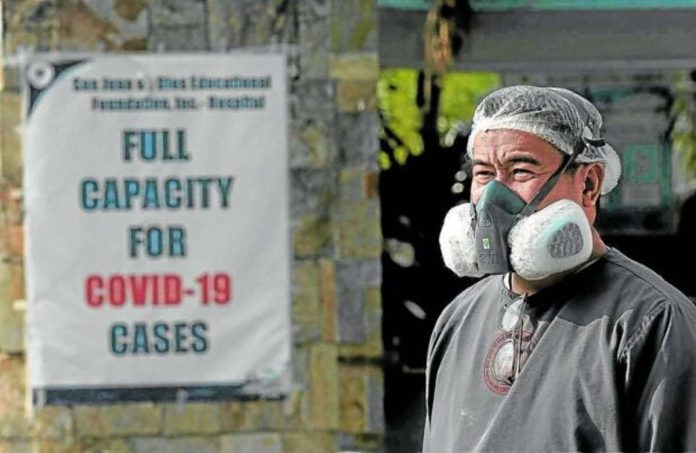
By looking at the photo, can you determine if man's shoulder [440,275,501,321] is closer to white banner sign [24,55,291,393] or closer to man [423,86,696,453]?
man [423,86,696,453]

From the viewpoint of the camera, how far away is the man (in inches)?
96.3

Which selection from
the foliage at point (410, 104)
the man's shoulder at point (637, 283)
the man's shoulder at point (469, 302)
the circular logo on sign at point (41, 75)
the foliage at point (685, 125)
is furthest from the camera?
the foliage at point (685, 125)

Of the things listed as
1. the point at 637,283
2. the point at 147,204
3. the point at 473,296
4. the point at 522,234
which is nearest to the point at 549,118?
the point at 522,234

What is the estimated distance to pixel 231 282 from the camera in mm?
5539

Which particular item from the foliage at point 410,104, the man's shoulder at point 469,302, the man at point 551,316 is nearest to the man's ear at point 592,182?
the man at point 551,316

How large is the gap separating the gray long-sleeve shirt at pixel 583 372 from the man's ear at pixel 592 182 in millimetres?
133

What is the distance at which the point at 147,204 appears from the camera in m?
5.49

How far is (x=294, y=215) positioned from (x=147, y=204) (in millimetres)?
575

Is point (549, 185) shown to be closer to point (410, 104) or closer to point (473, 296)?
point (473, 296)

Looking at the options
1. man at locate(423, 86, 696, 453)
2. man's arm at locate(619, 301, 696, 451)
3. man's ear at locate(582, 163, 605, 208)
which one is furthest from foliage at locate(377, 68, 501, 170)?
man's arm at locate(619, 301, 696, 451)

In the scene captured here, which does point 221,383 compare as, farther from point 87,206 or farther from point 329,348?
point 87,206

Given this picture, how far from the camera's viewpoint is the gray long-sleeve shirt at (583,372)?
2422 mm

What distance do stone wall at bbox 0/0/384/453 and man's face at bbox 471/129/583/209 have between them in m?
2.85

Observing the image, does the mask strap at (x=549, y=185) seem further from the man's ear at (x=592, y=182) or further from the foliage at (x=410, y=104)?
the foliage at (x=410, y=104)
